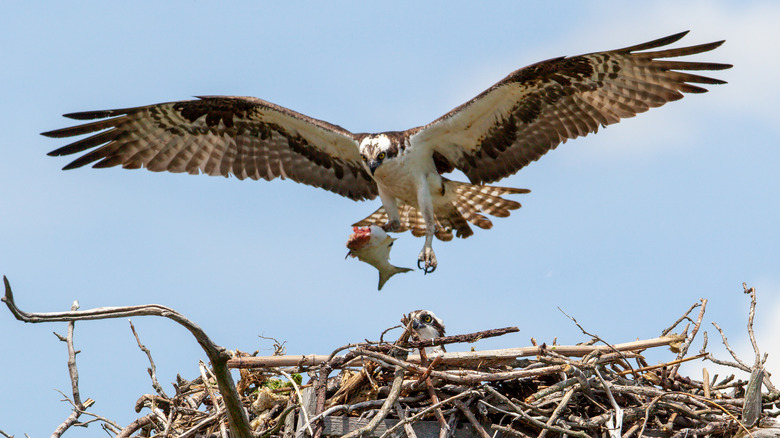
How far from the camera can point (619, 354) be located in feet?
17.0

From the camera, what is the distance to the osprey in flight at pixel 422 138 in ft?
23.4

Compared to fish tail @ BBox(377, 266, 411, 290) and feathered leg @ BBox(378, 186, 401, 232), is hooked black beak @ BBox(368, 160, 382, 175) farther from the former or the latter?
fish tail @ BBox(377, 266, 411, 290)

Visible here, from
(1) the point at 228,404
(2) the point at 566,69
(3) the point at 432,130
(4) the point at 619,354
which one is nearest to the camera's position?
(1) the point at 228,404

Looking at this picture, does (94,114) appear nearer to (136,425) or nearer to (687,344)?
(136,425)

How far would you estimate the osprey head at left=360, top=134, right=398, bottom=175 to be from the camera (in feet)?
24.3

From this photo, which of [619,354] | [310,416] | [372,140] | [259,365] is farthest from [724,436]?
[372,140]

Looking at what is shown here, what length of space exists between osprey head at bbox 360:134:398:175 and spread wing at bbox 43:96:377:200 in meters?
0.35

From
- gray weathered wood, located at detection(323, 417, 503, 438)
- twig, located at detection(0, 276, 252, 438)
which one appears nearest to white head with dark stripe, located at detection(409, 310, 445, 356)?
gray weathered wood, located at detection(323, 417, 503, 438)

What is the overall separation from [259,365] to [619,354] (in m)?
2.28

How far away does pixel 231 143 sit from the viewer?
823cm

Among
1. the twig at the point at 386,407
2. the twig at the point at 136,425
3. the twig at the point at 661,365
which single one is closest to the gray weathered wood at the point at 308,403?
the twig at the point at 386,407

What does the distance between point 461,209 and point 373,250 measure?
150 centimetres

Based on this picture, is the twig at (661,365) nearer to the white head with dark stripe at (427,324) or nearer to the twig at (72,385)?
the white head with dark stripe at (427,324)

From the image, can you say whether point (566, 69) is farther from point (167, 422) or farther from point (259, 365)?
point (167, 422)
